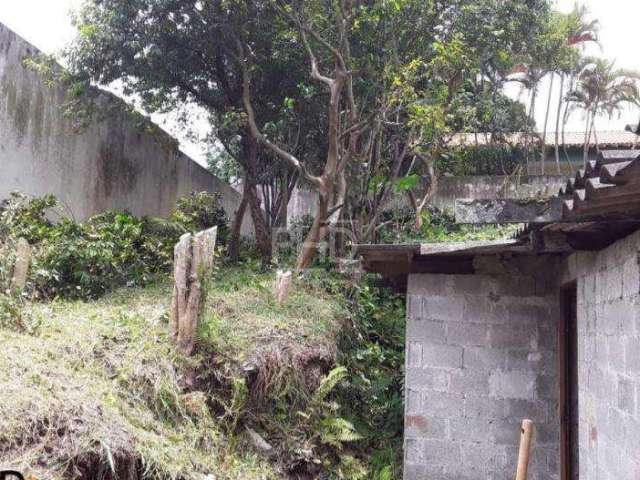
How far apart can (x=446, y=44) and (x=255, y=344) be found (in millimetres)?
5606

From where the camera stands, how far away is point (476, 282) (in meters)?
5.98

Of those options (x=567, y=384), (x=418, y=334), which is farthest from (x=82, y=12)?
(x=567, y=384)

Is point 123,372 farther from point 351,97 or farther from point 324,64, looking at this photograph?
point 324,64

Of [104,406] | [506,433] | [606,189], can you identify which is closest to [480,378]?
[506,433]

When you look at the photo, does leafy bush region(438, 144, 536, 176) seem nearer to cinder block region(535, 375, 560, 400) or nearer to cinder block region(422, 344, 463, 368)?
cinder block region(422, 344, 463, 368)

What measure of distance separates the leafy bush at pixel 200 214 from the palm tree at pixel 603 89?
8.55m

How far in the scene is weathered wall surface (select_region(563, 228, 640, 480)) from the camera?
11.4ft

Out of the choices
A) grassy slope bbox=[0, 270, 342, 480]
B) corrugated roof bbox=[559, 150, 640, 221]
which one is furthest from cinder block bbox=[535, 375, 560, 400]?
corrugated roof bbox=[559, 150, 640, 221]

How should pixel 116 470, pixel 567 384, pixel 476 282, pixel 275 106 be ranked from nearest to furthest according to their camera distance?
pixel 116 470
pixel 567 384
pixel 476 282
pixel 275 106

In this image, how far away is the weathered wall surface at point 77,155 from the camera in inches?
326

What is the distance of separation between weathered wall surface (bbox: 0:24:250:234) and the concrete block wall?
5.68m

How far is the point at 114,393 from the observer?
15.2 ft

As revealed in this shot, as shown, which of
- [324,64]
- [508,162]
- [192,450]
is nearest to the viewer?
[192,450]

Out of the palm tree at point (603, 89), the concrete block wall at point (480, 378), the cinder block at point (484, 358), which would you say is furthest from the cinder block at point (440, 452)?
the palm tree at point (603, 89)
